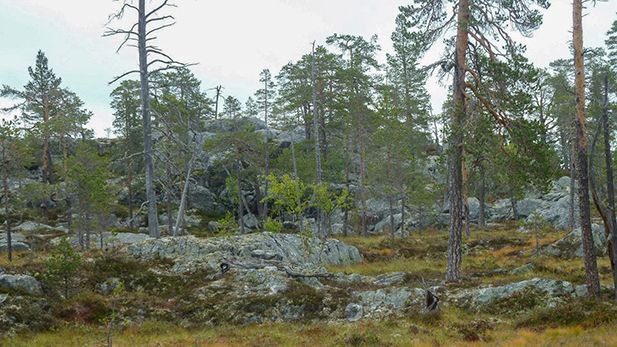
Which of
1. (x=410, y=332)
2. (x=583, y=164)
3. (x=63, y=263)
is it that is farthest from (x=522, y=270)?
(x=63, y=263)

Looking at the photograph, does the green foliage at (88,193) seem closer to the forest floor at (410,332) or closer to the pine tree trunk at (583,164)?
the forest floor at (410,332)

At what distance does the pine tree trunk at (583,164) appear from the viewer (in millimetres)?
14984

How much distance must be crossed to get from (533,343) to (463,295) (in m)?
5.17

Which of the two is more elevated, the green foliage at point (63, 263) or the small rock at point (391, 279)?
the green foliage at point (63, 263)

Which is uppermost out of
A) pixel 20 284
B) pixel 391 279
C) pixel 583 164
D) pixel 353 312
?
pixel 583 164

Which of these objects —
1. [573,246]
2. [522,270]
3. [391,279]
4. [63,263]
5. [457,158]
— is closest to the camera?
[63,263]

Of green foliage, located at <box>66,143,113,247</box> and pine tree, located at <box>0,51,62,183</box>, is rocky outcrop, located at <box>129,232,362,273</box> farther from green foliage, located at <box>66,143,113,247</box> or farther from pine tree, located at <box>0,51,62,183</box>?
pine tree, located at <box>0,51,62,183</box>

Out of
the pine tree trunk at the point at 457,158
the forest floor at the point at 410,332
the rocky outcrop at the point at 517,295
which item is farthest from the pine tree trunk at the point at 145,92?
the rocky outcrop at the point at 517,295

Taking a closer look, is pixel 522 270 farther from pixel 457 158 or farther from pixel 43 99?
pixel 43 99

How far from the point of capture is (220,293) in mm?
18078

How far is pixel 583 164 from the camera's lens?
15.2 meters

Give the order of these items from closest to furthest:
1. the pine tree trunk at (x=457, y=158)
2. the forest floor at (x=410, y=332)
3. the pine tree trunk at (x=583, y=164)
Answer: the forest floor at (x=410, y=332) < the pine tree trunk at (x=583, y=164) < the pine tree trunk at (x=457, y=158)

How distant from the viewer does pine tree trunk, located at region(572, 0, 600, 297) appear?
49.2ft

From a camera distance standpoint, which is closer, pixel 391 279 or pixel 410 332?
pixel 410 332
